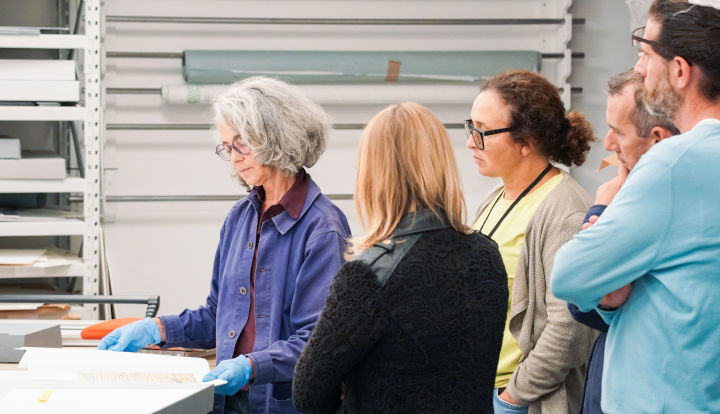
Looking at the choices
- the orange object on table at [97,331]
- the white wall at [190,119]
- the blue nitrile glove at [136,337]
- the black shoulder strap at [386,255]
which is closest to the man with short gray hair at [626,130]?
the black shoulder strap at [386,255]

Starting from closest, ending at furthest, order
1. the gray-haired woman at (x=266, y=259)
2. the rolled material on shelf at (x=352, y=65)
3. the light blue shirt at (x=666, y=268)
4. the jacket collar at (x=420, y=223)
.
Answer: the light blue shirt at (x=666, y=268) < the jacket collar at (x=420, y=223) < the gray-haired woman at (x=266, y=259) < the rolled material on shelf at (x=352, y=65)

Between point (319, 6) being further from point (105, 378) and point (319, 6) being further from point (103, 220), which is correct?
point (105, 378)

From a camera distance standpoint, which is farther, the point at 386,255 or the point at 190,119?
the point at 190,119

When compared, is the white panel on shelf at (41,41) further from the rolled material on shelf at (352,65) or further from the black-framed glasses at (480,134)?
the black-framed glasses at (480,134)

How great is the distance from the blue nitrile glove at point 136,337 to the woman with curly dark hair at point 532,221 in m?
0.77

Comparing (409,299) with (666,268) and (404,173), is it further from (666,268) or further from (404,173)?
(666,268)

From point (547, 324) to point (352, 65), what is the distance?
1.95 metres

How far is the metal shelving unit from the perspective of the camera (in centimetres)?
259

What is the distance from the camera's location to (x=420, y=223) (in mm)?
1222

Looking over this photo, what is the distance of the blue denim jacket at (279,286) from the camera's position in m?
1.58

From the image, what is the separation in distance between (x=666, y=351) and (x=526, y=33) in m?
2.78

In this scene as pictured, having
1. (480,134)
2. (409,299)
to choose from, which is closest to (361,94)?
(480,134)

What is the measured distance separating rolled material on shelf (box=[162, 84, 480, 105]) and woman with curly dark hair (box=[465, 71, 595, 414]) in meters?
1.45

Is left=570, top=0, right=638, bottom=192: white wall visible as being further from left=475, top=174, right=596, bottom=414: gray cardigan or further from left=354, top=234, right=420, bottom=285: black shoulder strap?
left=354, top=234, right=420, bottom=285: black shoulder strap
